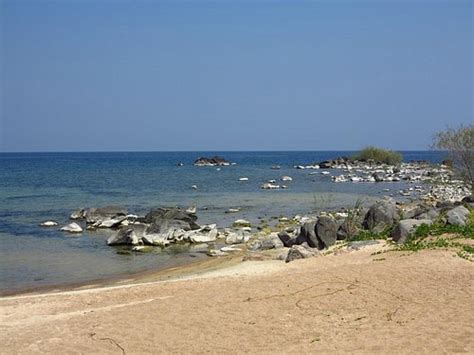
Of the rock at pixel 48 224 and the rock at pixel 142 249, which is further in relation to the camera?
the rock at pixel 48 224

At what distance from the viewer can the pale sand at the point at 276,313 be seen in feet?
32.8

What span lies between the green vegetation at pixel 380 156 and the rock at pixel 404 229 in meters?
75.5

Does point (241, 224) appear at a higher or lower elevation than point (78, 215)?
higher

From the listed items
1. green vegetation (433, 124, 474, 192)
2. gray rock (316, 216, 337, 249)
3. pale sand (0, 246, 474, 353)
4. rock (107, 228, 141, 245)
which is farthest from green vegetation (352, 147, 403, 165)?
pale sand (0, 246, 474, 353)

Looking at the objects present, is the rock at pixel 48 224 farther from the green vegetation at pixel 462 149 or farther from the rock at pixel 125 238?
the green vegetation at pixel 462 149

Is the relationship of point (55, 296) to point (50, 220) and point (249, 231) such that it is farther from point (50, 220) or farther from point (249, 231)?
point (50, 220)

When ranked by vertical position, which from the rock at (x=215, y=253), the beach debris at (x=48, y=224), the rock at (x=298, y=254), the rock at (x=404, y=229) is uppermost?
the rock at (x=404, y=229)

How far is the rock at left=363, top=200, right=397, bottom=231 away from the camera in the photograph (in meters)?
20.2

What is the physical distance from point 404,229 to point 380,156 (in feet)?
257

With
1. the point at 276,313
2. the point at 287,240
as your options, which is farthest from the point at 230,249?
the point at 276,313

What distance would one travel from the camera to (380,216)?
20469 millimetres

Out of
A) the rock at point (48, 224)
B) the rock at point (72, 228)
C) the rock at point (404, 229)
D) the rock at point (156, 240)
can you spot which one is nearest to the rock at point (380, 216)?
the rock at point (404, 229)

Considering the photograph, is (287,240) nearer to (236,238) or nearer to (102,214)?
(236,238)

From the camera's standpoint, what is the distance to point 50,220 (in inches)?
1312
